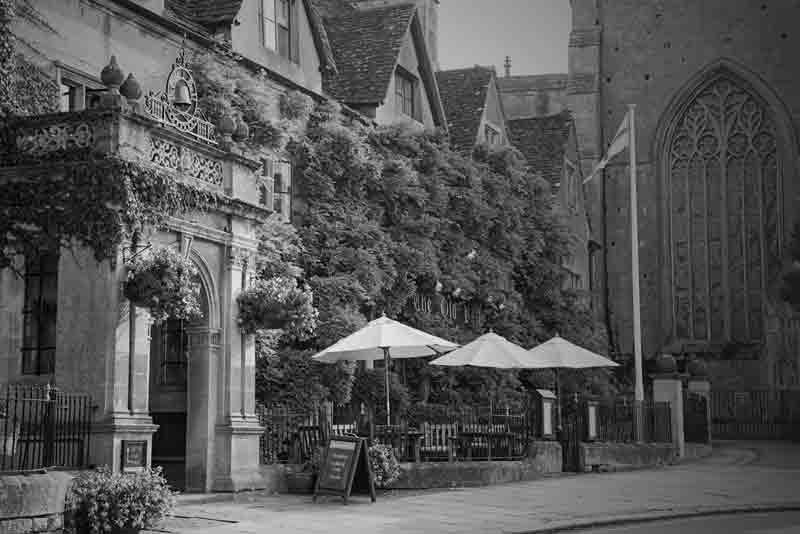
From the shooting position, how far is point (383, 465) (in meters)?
20.2

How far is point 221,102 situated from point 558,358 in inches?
365

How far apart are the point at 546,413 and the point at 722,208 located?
32952 millimetres

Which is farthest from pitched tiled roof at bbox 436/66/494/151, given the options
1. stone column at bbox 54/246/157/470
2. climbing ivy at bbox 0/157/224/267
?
stone column at bbox 54/246/157/470

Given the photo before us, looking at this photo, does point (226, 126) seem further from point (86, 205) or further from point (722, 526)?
point (722, 526)

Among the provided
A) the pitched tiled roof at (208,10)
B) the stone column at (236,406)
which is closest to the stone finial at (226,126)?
the stone column at (236,406)

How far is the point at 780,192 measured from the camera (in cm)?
5475

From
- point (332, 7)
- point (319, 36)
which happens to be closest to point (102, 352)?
point (319, 36)

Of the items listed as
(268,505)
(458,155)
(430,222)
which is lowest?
(268,505)

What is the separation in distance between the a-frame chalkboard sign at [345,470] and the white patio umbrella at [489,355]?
6.68 meters

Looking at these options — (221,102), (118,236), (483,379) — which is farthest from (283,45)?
(118,236)

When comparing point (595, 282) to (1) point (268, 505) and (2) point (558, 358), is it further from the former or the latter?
(1) point (268, 505)

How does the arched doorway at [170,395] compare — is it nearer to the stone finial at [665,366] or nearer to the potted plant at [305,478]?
the potted plant at [305,478]

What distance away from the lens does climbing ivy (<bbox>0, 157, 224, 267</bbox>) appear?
1616 centimetres

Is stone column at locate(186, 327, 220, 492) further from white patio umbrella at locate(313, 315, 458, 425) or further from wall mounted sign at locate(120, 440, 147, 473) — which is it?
white patio umbrella at locate(313, 315, 458, 425)
